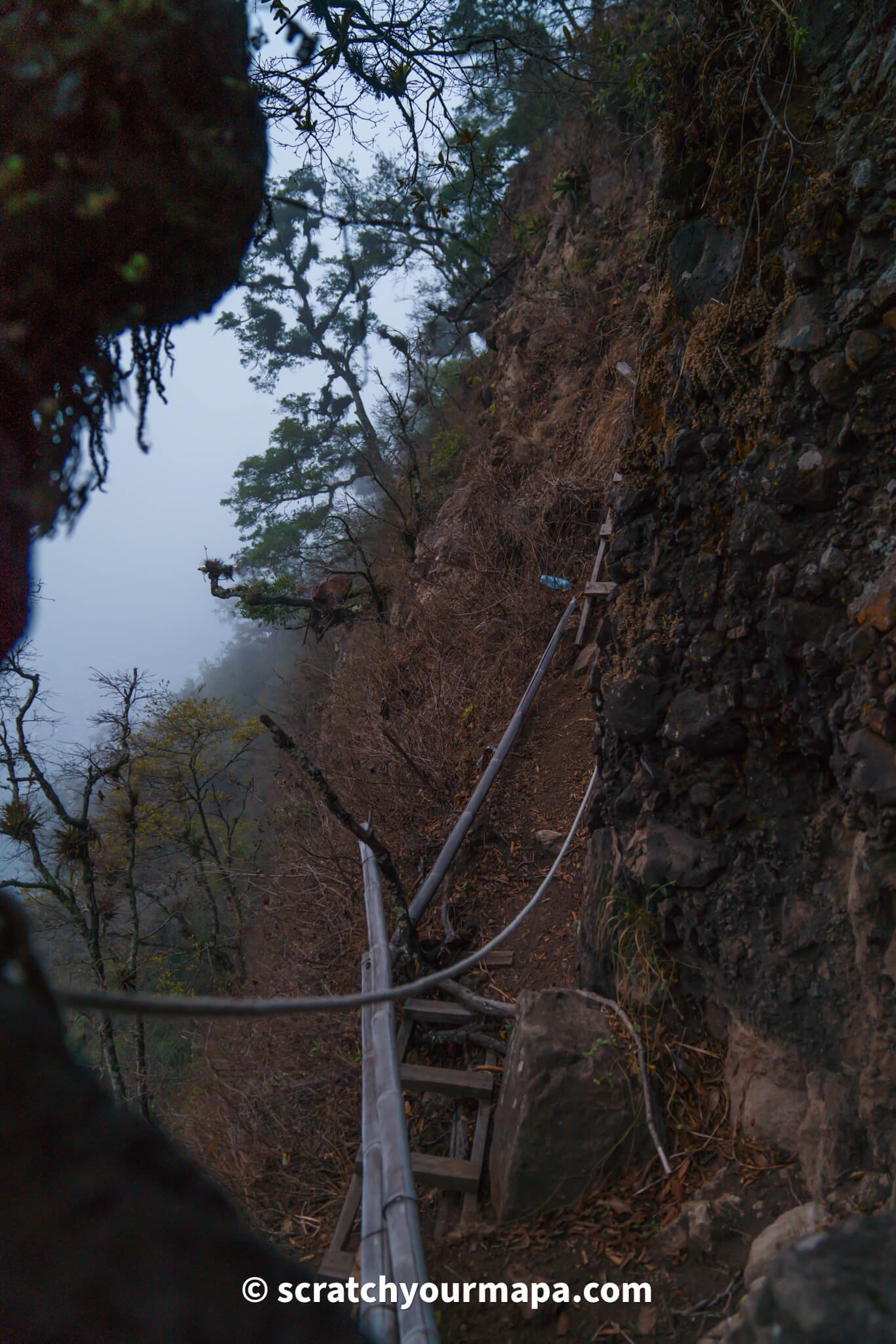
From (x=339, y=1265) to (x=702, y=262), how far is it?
4.14 m

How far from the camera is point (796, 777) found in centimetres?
235

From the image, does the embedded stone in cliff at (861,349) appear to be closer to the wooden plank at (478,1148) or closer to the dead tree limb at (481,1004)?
the dead tree limb at (481,1004)

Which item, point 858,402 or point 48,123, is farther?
point 858,402

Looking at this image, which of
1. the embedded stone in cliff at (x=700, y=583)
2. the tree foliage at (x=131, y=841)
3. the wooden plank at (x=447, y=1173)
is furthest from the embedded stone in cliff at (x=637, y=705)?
the tree foliage at (x=131, y=841)

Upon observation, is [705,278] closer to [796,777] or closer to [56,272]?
[796,777]

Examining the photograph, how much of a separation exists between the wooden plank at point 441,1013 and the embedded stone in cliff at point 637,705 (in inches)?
72.8

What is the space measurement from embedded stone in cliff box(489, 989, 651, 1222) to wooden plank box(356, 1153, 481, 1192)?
0.50 ft

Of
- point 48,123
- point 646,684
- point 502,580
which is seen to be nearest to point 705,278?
point 646,684

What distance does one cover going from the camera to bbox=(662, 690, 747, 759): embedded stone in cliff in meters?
2.50

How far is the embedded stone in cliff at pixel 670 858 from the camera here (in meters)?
2.59

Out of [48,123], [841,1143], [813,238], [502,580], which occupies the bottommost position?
[841,1143]

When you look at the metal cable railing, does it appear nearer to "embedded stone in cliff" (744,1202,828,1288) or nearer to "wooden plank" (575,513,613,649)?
"embedded stone in cliff" (744,1202,828,1288)

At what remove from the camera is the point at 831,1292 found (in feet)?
2.23

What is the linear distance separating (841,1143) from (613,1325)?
848mm
